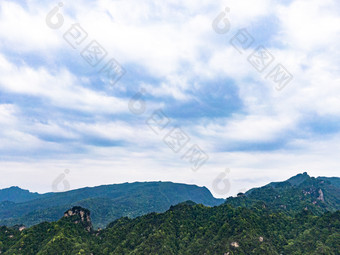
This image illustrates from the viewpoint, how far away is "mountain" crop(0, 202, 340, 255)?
13000 cm

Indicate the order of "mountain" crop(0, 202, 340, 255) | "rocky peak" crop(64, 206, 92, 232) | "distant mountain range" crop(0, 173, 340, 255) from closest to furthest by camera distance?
"distant mountain range" crop(0, 173, 340, 255)
"mountain" crop(0, 202, 340, 255)
"rocky peak" crop(64, 206, 92, 232)

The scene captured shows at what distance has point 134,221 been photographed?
6909 inches

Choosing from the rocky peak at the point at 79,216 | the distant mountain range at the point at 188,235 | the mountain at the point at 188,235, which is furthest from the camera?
the rocky peak at the point at 79,216

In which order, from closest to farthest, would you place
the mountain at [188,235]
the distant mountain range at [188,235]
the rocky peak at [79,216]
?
the distant mountain range at [188,235]
the mountain at [188,235]
the rocky peak at [79,216]

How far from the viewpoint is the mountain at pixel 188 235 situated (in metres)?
130

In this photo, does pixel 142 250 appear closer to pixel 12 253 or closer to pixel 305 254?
pixel 12 253

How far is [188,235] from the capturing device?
15200cm

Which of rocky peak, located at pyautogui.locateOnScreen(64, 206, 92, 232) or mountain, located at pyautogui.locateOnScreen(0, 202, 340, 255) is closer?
mountain, located at pyautogui.locateOnScreen(0, 202, 340, 255)

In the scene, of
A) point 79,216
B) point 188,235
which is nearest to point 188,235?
point 188,235

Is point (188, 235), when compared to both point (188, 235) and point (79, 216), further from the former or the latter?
point (79, 216)

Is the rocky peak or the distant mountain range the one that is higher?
the rocky peak

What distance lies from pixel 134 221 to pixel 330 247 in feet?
392

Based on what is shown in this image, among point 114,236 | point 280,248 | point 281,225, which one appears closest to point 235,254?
point 280,248

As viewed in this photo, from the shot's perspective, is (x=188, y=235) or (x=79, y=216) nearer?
(x=188, y=235)
